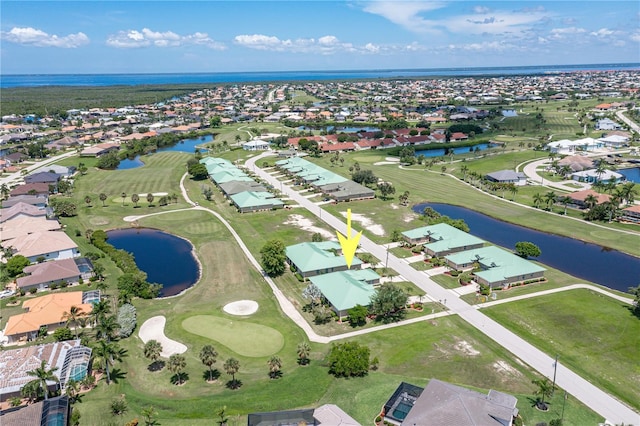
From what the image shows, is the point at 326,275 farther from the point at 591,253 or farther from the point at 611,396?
the point at 591,253

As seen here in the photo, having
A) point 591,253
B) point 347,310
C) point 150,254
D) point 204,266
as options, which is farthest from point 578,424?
point 150,254

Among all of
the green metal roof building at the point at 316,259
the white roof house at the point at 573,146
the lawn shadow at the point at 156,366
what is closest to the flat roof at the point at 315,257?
the green metal roof building at the point at 316,259

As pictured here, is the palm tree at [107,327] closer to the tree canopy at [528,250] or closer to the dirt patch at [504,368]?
the dirt patch at [504,368]

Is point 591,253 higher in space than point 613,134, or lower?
lower

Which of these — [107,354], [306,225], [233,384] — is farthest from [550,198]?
[107,354]

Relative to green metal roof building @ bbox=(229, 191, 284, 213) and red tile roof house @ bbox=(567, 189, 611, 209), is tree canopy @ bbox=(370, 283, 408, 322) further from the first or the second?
red tile roof house @ bbox=(567, 189, 611, 209)

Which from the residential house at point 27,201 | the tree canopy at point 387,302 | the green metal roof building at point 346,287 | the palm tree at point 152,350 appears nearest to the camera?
the palm tree at point 152,350
